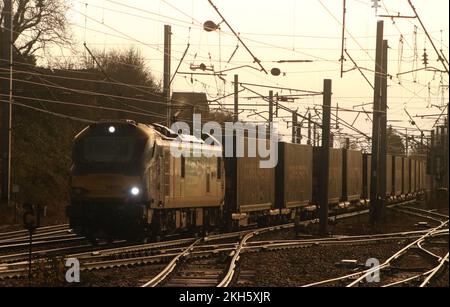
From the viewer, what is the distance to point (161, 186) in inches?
895

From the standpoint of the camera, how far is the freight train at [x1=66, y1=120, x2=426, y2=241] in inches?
851

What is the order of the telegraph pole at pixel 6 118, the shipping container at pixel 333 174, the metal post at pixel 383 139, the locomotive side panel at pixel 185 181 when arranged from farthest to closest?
the shipping container at pixel 333 174
the metal post at pixel 383 139
the telegraph pole at pixel 6 118
the locomotive side panel at pixel 185 181

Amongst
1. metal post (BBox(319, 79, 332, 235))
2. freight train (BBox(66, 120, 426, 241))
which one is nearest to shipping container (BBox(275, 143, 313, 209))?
freight train (BBox(66, 120, 426, 241))

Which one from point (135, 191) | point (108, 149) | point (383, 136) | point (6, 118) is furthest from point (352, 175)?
point (135, 191)

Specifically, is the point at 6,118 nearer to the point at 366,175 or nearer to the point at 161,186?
the point at 161,186

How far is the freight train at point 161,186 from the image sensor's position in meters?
21.6

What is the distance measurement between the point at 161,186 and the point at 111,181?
1665 millimetres

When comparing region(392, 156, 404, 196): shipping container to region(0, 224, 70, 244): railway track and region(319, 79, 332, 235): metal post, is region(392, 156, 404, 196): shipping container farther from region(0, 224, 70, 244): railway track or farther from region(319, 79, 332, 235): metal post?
region(0, 224, 70, 244): railway track

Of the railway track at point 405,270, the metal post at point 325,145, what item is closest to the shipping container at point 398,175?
the metal post at point 325,145

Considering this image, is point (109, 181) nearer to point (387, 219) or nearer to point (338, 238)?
point (338, 238)

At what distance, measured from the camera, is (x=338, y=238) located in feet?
89.6

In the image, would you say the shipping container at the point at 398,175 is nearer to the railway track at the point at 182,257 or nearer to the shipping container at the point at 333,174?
the shipping container at the point at 333,174
